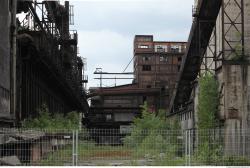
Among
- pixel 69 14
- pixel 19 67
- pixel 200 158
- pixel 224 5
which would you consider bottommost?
pixel 200 158

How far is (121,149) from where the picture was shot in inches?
688

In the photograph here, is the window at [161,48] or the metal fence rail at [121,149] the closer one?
the metal fence rail at [121,149]

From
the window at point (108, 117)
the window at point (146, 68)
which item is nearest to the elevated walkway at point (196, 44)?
the window at point (108, 117)

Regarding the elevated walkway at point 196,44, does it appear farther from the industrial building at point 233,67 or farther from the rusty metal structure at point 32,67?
the rusty metal structure at point 32,67

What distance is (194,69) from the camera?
38750 millimetres

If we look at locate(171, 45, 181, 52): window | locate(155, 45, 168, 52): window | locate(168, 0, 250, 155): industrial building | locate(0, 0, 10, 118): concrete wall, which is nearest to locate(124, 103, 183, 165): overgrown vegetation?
locate(168, 0, 250, 155): industrial building

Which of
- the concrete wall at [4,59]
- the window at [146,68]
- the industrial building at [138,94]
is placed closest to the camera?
the concrete wall at [4,59]

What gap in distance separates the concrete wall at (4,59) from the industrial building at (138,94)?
38863mm

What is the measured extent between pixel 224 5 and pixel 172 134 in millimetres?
10946

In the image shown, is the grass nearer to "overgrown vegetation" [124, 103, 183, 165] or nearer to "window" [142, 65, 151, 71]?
"overgrown vegetation" [124, 103, 183, 165]

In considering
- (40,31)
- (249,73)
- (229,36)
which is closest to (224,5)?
(229,36)

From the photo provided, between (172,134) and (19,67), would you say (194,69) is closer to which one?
(19,67)

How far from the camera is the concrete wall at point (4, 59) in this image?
63.1ft

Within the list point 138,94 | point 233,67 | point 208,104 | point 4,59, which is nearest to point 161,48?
point 138,94
